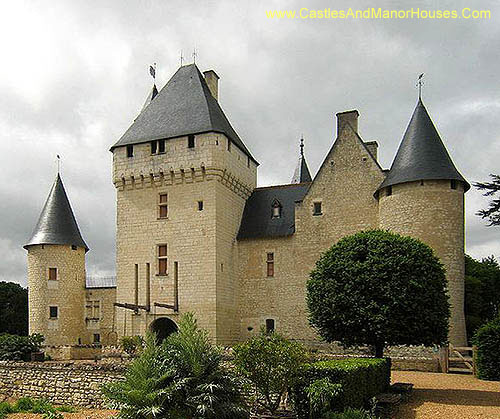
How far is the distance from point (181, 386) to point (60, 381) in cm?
785

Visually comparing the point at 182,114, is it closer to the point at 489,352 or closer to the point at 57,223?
the point at 57,223

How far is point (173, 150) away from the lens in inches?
1032

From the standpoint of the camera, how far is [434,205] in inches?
839

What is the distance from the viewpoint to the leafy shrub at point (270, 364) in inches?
413

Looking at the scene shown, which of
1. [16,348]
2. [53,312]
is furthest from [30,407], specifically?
[53,312]

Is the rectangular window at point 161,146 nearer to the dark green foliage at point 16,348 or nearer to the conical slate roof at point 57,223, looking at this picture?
the conical slate roof at point 57,223

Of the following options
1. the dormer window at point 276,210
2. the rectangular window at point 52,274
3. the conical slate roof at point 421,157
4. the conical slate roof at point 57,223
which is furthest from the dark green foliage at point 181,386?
the conical slate roof at point 57,223

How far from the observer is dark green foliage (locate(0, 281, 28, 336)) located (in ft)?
136

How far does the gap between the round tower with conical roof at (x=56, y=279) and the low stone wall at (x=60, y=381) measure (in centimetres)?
1110

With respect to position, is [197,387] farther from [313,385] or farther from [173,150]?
[173,150]

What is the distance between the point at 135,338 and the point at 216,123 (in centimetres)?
1054

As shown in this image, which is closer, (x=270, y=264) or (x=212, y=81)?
(x=270, y=264)

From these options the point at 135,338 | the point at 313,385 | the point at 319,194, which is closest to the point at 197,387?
the point at 313,385

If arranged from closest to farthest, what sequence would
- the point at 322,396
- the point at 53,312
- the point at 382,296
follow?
the point at 322,396 → the point at 382,296 → the point at 53,312
